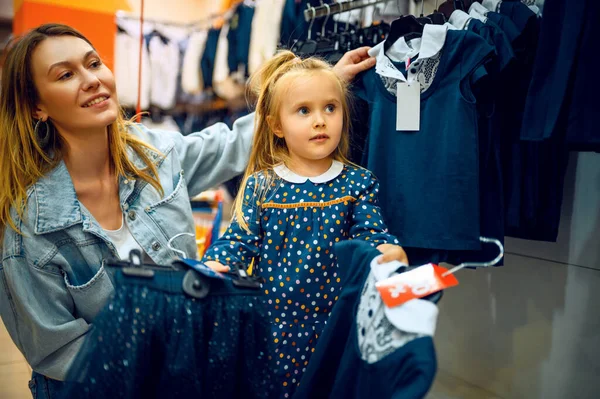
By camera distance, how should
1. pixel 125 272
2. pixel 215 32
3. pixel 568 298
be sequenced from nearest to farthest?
1. pixel 125 272
2. pixel 568 298
3. pixel 215 32

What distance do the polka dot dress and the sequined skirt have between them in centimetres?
30

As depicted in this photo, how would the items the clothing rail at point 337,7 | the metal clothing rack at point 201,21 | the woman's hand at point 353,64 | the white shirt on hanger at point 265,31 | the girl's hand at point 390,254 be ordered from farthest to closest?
the white shirt on hanger at point 265,31 → the metal clothing rack at point 201,21 → the clothing rail at point 337,7 → the woman's hand at point 353,64 → the girl's hand at point 390,254

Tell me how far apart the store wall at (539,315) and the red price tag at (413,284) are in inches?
55.6

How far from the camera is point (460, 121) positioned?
1515 mm

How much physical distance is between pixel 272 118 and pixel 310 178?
18 cm

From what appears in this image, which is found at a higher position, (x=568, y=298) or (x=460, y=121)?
(x=460, y=121)

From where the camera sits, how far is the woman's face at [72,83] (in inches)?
49.9

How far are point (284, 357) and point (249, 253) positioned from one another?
0.77 ft

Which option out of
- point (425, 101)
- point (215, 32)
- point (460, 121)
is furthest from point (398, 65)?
point (215, 32)

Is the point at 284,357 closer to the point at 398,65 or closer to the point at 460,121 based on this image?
the point at 460,121

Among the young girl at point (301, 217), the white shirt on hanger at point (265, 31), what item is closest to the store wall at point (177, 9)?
the white shirt on hanger at point (265, 31)

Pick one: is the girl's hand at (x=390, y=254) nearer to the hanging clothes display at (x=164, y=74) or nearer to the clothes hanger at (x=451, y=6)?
the clothes hanger at (x=451, y=6)

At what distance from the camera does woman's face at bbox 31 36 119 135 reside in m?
1.27

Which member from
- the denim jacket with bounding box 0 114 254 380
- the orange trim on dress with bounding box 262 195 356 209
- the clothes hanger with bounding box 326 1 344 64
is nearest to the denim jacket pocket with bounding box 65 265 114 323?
the denim jacket with bounding box 0 114 254 380
